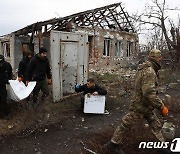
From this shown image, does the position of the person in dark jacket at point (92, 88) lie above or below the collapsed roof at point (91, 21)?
below

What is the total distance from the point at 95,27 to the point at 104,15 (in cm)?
147

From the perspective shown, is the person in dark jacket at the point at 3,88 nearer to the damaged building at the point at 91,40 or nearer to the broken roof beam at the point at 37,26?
the damaged building at the point at 91,40

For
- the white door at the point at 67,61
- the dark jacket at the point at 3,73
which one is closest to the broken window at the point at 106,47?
the white door at the point at 67,61

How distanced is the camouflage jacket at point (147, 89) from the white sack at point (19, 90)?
2782 millimetres

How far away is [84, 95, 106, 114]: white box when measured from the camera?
6.00 m

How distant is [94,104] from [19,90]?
71.8 inches

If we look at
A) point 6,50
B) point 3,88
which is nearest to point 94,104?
point 3,88

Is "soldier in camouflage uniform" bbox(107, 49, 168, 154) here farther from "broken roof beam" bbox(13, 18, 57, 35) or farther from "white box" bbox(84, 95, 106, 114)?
"broken roof beam" bbox(13, 18, 57, 35)

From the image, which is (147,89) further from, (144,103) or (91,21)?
(91,21)

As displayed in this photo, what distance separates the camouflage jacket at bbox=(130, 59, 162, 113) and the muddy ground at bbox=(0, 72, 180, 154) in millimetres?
799

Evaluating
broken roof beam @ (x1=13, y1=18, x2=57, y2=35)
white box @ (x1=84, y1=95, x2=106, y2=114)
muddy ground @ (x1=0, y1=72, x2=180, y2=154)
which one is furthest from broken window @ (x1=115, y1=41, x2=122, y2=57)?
white box @ (x1=84, y1=95, x2=106, y2=114)

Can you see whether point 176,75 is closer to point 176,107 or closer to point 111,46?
point 176,107

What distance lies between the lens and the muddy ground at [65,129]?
14.2 ft

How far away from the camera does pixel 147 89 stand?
358 centimetres
